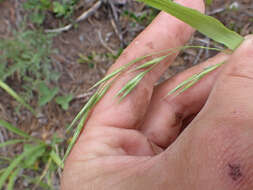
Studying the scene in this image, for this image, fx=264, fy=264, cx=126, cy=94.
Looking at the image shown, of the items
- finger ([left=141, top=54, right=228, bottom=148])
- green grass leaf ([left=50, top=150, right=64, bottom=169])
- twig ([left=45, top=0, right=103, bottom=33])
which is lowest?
green grass leaf ([left=50, top=150, right=64, bottom=169])

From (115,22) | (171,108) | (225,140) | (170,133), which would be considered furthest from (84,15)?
(225,140)

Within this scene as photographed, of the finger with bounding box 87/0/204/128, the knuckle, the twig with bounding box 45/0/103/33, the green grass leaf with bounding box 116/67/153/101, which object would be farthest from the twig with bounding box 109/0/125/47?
the knuckle

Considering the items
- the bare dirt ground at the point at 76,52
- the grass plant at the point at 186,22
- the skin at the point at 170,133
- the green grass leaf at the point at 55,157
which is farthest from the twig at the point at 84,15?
the green grass leaf at the point at 55,157

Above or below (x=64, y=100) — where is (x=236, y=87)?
above

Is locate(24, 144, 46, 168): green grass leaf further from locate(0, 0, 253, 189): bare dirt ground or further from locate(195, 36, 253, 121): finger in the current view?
locate(195, 36, 253, 121): finger

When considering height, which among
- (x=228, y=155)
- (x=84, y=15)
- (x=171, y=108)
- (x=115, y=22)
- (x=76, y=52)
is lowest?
(x=171, y=108)

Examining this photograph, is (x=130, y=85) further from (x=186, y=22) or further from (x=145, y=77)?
(x=186, y=22)

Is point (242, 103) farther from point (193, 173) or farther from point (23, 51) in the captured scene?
point (23, 51)
